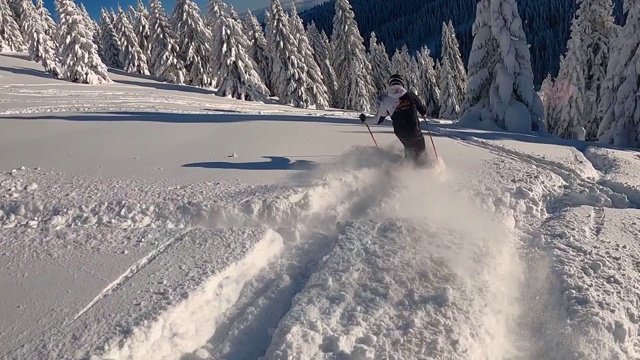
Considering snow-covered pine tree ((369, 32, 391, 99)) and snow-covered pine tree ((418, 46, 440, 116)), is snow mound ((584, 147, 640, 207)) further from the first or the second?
snow-covered pine tree ((369, 32, 391, 99))


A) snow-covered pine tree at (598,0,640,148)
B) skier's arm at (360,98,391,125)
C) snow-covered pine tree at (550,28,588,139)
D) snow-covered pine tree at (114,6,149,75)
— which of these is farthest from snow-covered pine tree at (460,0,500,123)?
snow-covered pine tree at (114,6,149,75)

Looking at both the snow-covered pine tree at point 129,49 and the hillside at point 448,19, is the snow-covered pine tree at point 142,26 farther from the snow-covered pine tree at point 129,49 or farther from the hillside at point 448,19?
the hillside at point 448,19

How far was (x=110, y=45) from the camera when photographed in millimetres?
53375

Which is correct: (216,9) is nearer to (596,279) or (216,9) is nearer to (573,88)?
(573,88)

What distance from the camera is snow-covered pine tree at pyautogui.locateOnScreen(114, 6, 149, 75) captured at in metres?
48.0

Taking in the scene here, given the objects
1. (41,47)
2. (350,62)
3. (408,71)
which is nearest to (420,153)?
(350,62)

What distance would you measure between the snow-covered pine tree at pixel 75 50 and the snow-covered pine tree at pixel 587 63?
3246 cm

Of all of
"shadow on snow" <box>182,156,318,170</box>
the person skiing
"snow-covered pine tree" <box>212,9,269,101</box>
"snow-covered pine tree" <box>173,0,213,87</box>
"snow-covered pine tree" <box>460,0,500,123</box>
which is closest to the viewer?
"shadow on snow" <box>182,156,318,170</box>

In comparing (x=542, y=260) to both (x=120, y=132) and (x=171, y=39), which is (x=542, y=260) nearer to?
(x=120, y=132)

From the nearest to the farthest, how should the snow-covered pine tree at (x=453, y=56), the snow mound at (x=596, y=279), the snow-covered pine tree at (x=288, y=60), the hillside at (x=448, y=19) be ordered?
the snow mound at (x=596, y=279) < the snow-covered pine tree at (x=288, y=60) < the snow-covered pine tree at (x=453, y=56) < the hillside at (x=448, y=19)

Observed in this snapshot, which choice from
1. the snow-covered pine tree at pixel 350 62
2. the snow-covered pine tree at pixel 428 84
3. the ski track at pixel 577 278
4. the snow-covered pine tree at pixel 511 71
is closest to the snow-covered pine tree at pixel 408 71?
the snow-covered pine tree at pixel 428 84

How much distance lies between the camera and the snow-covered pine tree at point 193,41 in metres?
39.6

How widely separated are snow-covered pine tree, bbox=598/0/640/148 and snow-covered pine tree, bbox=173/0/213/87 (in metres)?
33.3

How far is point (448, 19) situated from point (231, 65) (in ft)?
427
